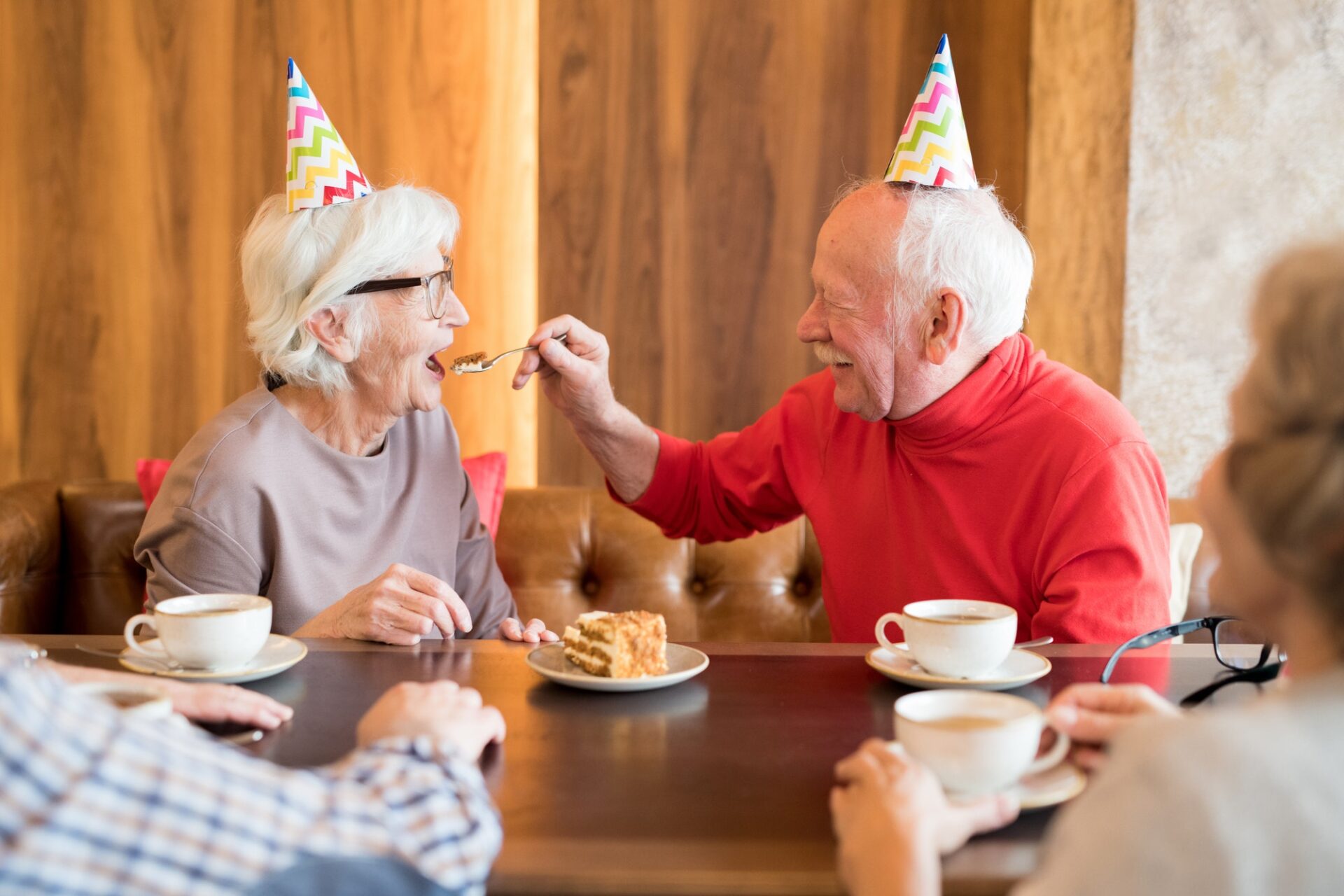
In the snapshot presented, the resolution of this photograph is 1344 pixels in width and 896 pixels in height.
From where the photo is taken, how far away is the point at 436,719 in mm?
969

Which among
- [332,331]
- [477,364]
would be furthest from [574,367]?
[332,331]

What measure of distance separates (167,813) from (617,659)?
0.53 m

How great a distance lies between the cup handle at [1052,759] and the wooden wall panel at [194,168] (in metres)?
2.28

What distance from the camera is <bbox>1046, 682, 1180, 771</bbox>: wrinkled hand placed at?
3.20 ft

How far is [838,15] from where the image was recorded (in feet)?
9.62

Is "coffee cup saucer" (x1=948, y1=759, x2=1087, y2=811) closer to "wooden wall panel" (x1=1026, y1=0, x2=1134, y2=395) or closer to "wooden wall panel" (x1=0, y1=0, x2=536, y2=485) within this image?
"wooden wall panel" (x1=1026, y1=0, x2=1134, y2=395)

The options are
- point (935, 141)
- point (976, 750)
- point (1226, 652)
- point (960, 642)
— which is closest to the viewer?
point (976, 750)

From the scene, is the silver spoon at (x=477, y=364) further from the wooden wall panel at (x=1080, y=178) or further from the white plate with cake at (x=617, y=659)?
the wooden wall panel at (x=1080, y=178)

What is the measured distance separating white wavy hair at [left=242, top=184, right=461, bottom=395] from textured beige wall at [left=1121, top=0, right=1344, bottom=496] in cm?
158

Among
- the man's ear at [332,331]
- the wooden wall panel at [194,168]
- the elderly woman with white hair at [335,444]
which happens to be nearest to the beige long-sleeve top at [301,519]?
the elderly woman with white hair at [335,444]

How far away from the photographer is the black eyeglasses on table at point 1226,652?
1150mm

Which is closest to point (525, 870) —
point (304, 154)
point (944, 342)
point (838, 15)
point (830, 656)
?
point (830, 656)

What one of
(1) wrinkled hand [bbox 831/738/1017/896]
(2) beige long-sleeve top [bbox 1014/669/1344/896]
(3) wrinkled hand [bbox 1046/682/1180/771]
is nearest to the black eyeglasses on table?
(3) wrinkled hand [bbox 1046/682/1180/771]

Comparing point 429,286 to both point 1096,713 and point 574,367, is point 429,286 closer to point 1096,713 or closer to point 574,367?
point 574,367
